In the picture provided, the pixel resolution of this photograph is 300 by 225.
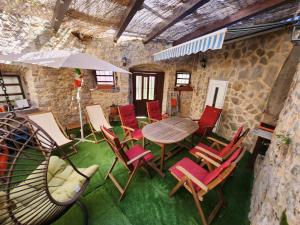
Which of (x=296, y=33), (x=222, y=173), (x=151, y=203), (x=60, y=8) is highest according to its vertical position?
(x=60, y=8)

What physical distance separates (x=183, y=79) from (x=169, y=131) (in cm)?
320

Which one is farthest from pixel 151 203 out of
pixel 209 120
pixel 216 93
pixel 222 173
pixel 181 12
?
pixel 216 93

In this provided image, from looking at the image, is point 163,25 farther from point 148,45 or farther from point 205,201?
point 205,201

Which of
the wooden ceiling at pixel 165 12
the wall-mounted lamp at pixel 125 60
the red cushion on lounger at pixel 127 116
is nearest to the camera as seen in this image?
the wooden ceiling at pixel 165 12

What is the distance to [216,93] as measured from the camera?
409 centimetres

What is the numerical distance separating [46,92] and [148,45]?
3.30m

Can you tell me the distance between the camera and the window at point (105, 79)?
4361mm

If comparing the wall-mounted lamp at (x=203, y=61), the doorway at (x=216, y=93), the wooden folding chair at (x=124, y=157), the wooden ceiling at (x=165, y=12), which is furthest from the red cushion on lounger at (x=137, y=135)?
the wall-mounted lamp at (x=203, y=61)

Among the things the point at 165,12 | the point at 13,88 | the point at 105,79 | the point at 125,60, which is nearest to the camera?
the point at 165,12

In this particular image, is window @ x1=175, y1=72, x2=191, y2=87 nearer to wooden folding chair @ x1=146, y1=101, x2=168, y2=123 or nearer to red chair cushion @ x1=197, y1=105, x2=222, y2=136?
wooden folding chair @ x1=146, y1=101, x2=168, y2=123

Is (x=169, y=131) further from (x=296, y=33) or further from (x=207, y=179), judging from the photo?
(x=296, y=33)

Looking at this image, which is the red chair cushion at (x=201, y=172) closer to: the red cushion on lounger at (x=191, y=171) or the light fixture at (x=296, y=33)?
the red cushion on lounger at (x=191, y=171)

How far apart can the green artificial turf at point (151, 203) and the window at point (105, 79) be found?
279 centimetres

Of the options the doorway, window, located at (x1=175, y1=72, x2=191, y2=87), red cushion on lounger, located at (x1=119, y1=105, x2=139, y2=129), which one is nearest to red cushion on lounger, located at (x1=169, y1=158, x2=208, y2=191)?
red cushion on lounger, located at (x1=119, y1=105, x2=139, y2=129)
